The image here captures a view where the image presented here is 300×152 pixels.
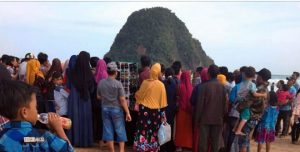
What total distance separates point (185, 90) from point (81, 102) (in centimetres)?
200

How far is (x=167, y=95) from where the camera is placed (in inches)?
304

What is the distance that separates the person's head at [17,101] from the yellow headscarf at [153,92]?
5.04 meters

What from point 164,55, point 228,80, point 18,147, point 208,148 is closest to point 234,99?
point 208,148

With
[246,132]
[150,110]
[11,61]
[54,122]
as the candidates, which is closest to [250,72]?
[246,132]

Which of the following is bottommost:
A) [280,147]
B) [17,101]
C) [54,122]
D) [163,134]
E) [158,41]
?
[280,147]

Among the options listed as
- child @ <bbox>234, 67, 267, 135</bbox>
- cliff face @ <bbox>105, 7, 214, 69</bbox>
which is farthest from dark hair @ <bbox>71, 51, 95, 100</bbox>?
cliff face @ <bbox>105, 7, 214, 69</bbox>

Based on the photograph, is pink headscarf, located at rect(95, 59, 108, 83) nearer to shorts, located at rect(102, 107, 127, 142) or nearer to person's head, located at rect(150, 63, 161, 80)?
shorts, located at rect(102, 107, 127, 142)

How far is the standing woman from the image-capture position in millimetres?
7512

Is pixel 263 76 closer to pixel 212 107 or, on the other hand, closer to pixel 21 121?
pixel 212 107

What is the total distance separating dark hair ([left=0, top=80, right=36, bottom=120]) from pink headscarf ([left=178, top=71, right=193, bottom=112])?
556cm

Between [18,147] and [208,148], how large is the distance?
5.33 meters

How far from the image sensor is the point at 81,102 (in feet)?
25.3

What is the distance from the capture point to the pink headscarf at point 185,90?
7.55m

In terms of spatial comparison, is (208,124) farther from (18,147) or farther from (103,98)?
(18,147)
